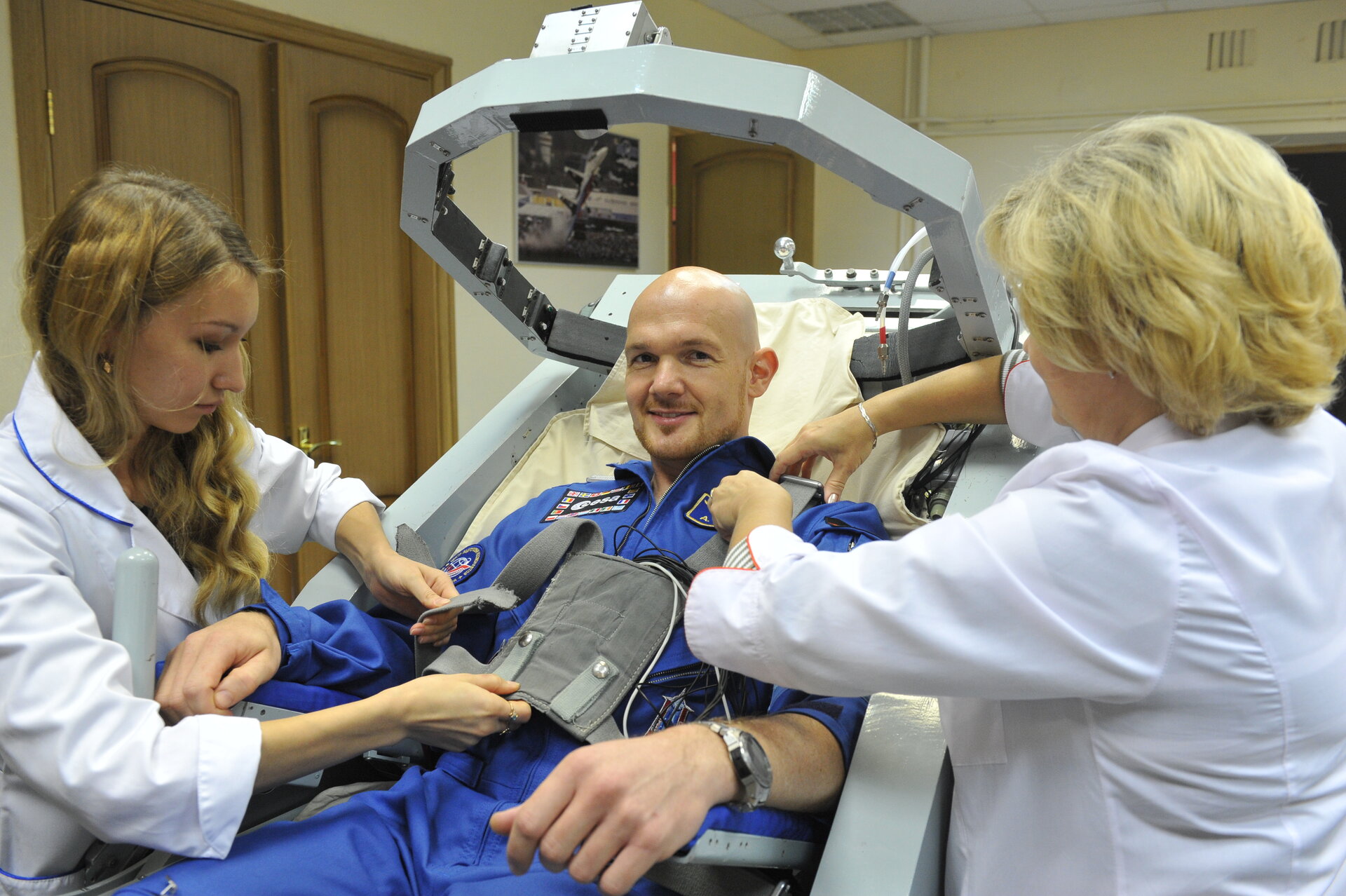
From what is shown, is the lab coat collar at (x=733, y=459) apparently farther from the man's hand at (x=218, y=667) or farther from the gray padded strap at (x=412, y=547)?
the man's hand at (x=218, y=667)

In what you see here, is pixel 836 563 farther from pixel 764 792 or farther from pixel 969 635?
pixel 764 792

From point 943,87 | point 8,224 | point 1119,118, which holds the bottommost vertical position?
point 8,224

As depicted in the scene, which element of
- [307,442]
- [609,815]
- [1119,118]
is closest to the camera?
[609,815]

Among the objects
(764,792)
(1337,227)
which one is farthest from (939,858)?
(1337,227)

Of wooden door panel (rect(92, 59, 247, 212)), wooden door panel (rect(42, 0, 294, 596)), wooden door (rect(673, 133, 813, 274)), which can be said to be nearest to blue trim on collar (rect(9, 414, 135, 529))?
wooden door panel (rect(42, 0, 294, 596))

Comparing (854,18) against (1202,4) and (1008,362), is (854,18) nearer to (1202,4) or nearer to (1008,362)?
(1202,4)

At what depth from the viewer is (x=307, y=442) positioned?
10.5ft

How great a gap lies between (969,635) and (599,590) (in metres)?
0.58

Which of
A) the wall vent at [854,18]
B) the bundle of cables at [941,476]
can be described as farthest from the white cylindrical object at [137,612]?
the wall vent at [854,18]

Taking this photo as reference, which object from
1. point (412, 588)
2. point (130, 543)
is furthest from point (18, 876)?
point (412, 588)

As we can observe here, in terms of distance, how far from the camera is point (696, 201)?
17.9ft

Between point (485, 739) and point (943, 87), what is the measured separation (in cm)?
533

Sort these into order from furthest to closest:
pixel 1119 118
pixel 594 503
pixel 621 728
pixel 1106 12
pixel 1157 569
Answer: pixel 1119 118 → pixel 1106 12 → pixel 594 503 → pixel 621 728 → pixel 1157 569

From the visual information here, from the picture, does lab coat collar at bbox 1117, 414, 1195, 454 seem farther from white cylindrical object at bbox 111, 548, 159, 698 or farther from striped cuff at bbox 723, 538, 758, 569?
white cylindrical object at bbox 111, 548, 159, 698
